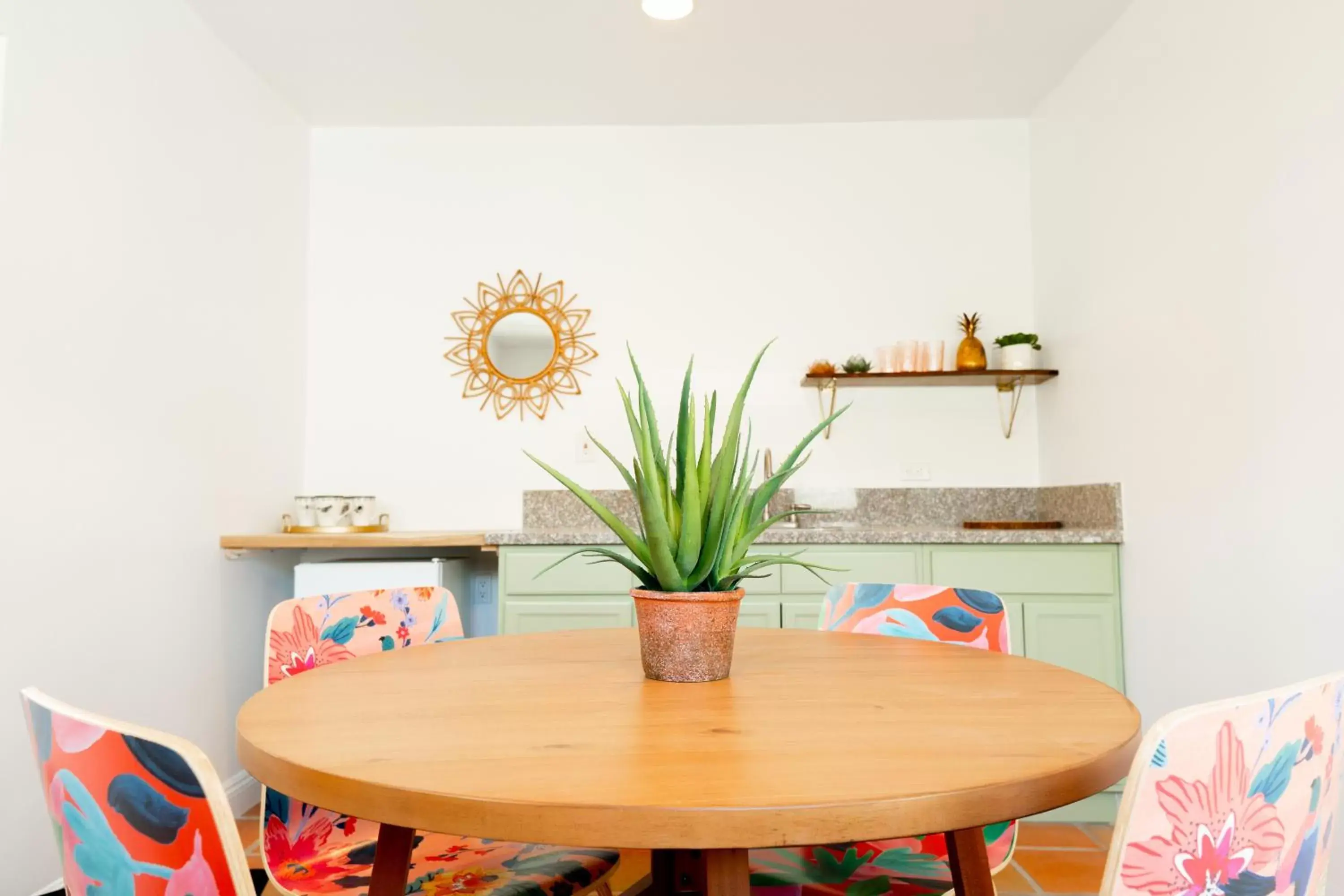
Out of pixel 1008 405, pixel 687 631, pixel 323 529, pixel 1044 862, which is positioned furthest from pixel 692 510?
pixel 1008 405

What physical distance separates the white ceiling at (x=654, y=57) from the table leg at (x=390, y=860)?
→ 8.12 ft

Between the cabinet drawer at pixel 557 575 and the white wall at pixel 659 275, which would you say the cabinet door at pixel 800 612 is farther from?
the white wall at pixel 659 275

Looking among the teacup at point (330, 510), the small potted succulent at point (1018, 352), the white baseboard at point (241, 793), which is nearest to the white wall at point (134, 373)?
the white baseboard at point (241, 793)

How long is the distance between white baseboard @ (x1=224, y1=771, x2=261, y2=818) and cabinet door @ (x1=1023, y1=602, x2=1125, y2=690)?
249 centimetres

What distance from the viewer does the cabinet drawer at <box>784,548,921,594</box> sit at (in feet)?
9.42

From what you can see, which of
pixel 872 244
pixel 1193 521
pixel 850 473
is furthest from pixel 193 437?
pixel 1193 521

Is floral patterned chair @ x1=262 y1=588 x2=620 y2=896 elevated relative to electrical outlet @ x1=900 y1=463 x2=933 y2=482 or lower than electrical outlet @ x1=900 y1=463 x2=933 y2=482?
lower

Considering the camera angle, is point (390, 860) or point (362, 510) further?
point (362, 510)

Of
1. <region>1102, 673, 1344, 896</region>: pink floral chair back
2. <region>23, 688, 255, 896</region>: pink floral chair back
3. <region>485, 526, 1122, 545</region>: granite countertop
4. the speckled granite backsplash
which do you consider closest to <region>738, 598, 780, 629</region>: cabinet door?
<region>485, 526, 1122, 545</region>: granite countertop

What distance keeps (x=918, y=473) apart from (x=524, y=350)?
5.32ft

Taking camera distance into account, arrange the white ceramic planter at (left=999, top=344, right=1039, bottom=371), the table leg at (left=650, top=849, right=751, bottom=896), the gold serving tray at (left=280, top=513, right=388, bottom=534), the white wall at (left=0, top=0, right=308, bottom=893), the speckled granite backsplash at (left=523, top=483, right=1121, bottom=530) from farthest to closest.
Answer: the speckled granite backsplash at (left=523, top=483, right=1121, bottom=530) → the white ceramic planter at (left=999, top=344, right=1039, bottom=371) → the gold serving tray at (left=280, top=513, right=388, bottom=534) → the white wall at (left=0, top=0, right=308, bottom=893) → the table leg at (left=650, top=849, right=751, bottom=896)

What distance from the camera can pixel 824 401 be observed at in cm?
356

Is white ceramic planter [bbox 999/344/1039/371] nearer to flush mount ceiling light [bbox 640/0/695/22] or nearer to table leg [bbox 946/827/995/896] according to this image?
flush mount ceiling light [bbox 640/0/695/22]

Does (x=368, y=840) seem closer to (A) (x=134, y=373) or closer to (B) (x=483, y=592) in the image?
(A) (x=134, y=373)
